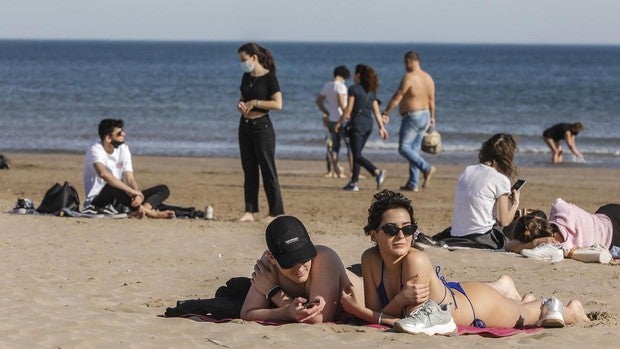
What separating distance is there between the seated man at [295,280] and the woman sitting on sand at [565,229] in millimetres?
3044

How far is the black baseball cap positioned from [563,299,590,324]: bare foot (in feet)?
5.35

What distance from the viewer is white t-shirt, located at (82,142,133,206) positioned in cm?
1143

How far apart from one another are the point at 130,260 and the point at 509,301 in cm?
369

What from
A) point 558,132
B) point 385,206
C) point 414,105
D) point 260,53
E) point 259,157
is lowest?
point 558,132

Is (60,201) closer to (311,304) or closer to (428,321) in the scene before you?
(311,304)

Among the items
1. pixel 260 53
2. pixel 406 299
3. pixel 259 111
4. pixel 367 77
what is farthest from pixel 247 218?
pixel 406 299

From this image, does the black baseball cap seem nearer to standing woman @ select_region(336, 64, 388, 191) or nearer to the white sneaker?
the white sneaker

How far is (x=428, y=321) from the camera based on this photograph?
6363 millimetres

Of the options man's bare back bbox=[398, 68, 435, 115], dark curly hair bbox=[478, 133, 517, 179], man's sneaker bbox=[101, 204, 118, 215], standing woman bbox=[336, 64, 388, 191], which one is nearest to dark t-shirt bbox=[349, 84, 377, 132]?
standing woman bbox=[336, 64, 388, 191]

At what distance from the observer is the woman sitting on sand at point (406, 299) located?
20.8 ft

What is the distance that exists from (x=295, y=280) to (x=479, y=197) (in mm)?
3194

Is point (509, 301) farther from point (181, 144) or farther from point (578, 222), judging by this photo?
point (181, 144)

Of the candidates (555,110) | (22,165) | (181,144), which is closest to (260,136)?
(22,165)

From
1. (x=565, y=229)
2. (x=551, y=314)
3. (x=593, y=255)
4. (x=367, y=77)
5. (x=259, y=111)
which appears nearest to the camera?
(x=551, y=314)
